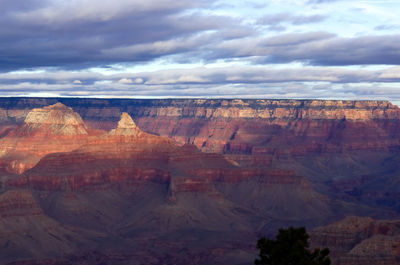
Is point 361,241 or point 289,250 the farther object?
point 361,241

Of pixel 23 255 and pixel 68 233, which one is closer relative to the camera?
pixel 23 255

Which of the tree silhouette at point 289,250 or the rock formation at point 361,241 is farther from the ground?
the tree silhouette at point 289,250

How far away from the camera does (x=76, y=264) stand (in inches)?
6260

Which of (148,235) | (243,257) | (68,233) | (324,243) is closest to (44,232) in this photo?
(68,233)

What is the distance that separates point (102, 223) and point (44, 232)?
26734mm

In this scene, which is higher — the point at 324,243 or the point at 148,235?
the point at 324,243

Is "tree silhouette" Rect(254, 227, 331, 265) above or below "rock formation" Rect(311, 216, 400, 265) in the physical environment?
above

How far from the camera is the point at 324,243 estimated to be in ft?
405

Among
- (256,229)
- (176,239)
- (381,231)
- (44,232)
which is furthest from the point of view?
(256,229)

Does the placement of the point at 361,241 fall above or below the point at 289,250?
below

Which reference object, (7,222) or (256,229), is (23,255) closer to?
(7,222)

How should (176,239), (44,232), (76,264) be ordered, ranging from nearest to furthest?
(76,264), (44,232), (176,239)

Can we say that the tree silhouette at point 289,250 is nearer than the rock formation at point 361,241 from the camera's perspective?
Yes

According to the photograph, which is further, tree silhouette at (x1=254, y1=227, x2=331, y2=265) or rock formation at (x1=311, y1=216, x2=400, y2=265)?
rock formation at (x1=311, y1=216, x2=400, y2=265)
